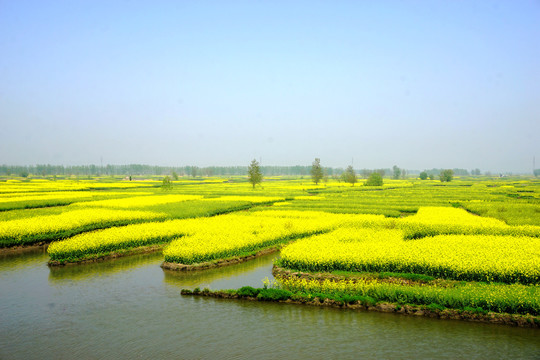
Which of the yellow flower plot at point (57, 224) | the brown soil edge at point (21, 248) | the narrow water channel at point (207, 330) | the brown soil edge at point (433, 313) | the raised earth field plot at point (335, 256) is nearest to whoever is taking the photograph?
the narrow water channel at point (207, 330)

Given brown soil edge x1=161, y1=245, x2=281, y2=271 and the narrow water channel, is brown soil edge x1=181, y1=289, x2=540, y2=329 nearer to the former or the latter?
the narrow water channel

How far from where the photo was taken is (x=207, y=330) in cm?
1341

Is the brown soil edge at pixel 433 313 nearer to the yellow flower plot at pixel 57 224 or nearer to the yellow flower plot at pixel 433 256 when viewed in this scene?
the yellow flower plot at pixel 433 256

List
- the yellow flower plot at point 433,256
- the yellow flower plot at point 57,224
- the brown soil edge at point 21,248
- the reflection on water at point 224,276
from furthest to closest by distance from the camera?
the yellow flower plot at point 57,224 → the brown soil edge at point 21,248 → the reflection on water at point 224,276 → the yellow flower plot at point 433,256

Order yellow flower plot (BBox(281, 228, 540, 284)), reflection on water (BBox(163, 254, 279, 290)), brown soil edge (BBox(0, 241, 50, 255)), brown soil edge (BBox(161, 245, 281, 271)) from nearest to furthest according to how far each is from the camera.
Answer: yellow flower plot (BBox(281, 228, 540, 284)), reflection on water (BBox(163, 254, 279, 290)), brown soil edge (BBox(161, 245, 281, 271)), brown soil edge (BBox(0, 241, 50, 255))

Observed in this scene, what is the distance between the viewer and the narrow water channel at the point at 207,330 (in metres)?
11.8

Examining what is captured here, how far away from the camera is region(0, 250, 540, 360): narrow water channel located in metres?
11.8

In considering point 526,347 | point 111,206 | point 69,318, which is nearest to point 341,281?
point 526,347

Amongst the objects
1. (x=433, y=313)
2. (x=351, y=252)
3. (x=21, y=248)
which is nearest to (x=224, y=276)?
(x=351, y=252)

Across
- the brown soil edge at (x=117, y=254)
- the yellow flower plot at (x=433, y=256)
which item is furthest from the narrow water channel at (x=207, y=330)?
the yellow flower plot at (x=433, y=256)

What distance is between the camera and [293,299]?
16016 millimetres

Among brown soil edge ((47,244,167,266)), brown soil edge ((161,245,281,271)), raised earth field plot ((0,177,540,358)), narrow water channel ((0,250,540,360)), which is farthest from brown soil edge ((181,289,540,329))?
brown soil edge ((47,244,167,266))

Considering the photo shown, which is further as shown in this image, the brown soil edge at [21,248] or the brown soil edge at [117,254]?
the brown soil edge at [21,248]

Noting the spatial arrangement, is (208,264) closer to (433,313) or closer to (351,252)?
(351,252)
